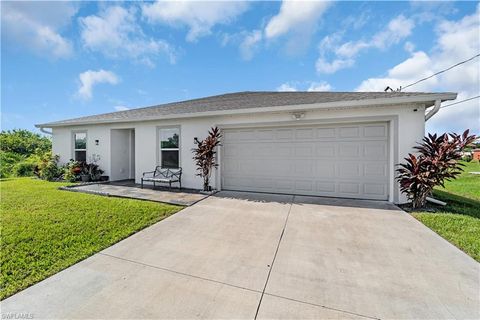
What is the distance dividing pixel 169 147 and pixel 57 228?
4.84 metres

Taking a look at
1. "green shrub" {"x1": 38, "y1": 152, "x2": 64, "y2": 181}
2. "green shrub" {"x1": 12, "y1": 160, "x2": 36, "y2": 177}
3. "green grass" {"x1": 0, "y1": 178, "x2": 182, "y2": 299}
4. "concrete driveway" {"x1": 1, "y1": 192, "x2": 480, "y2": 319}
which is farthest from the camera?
"green shrub" {"x1": 12, "y1": 160, "x2": 36, "y2": 177}

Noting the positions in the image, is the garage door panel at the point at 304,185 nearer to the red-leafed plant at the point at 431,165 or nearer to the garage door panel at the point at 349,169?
the garage door panel at the point at 349,169

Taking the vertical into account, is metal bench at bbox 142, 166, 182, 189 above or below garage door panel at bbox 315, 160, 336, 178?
below

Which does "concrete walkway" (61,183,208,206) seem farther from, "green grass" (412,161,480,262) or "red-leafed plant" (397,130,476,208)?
"red-leafed plant" (397,130,476,208)

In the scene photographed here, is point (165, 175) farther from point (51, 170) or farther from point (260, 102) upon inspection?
point (51, 170)

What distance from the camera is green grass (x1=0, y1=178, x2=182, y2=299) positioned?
2.63 meters

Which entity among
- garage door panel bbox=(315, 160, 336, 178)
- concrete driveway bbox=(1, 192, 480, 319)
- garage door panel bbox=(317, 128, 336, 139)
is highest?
A: garage door panel bbox=(317, 128, 336, 139)

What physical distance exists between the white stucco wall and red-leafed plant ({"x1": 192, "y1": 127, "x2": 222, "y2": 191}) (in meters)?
0.33

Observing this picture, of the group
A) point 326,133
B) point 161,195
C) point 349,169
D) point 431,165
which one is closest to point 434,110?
point 431,165

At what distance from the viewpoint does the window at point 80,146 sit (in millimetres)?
10043

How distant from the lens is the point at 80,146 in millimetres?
10172

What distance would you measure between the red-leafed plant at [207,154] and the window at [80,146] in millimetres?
6537

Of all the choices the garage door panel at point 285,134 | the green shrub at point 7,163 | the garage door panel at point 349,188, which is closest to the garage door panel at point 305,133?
the garage door panel at point 285,134

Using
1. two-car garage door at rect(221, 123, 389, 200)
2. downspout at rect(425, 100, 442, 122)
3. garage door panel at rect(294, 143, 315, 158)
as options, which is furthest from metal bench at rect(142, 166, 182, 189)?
downspout at rect(425, 100, 442, 122)
